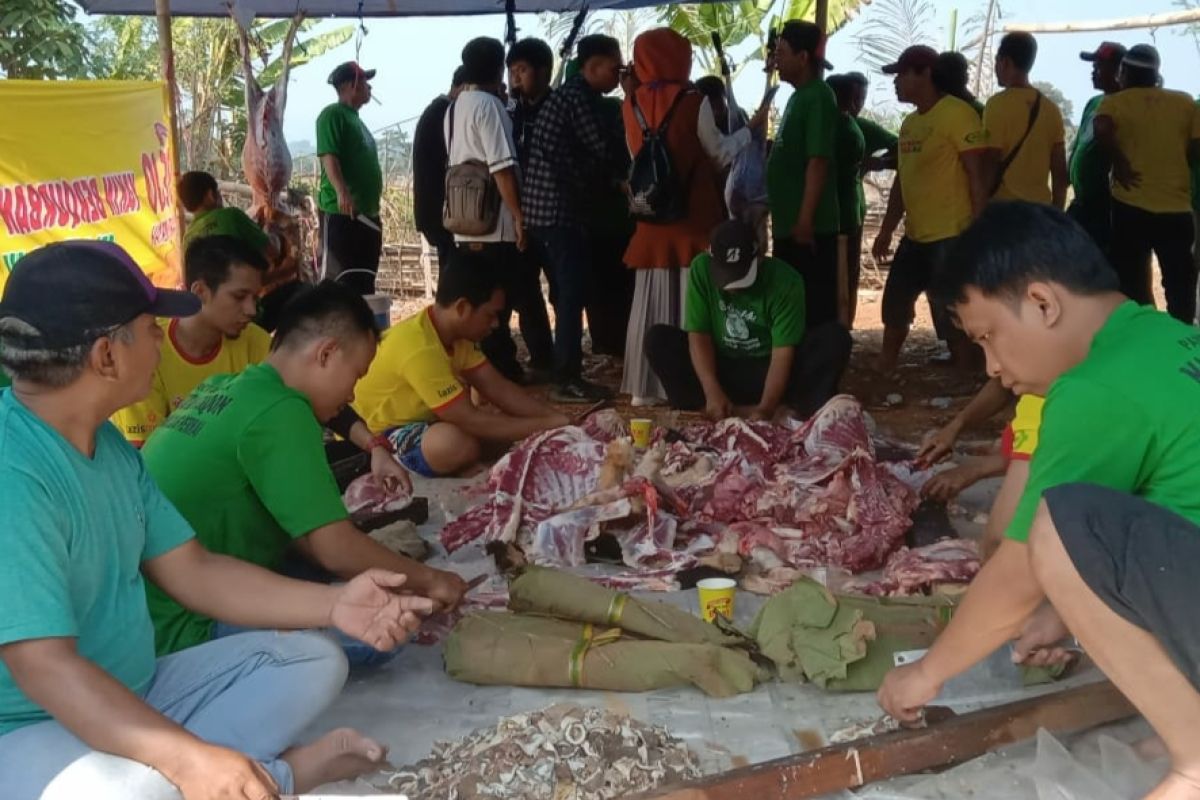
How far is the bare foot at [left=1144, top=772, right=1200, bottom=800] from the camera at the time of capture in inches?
86.5

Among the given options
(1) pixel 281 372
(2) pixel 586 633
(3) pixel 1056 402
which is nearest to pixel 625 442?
(2) pixel 586 633

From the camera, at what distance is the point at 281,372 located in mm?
3143

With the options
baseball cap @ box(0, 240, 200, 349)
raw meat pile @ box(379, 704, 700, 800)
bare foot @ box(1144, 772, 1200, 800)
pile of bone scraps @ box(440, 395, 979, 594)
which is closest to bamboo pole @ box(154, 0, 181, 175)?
pile of bone scraps @ box(440, 395, 979, 594)

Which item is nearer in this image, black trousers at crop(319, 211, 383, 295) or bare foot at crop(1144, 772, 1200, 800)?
bare foot at crop(1144, 772, 1200, 800)

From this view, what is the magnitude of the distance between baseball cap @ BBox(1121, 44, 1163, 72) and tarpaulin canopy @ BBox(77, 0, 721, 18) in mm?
3910

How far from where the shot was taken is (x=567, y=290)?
737 centimetres

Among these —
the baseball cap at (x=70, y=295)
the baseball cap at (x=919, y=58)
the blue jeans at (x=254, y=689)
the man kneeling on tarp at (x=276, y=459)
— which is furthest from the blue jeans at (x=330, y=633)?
the baseball cap at (x=919, y=58)

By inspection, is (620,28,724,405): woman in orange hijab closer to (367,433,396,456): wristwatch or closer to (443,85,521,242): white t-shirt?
(443,85,521,242): white t-shirt

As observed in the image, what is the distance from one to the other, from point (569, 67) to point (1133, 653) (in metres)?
6.64

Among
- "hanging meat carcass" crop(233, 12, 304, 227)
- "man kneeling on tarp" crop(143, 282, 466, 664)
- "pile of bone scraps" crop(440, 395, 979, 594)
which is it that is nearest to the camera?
"man kneeling on tarp" crop(143, 282, 466, 664)

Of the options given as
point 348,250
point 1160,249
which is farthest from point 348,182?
point 1160,249

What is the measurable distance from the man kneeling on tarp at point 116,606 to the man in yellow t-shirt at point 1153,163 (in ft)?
20.7

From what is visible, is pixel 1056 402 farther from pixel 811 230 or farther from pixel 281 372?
pixel 811 230

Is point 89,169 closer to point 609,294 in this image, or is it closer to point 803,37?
point 609,294
